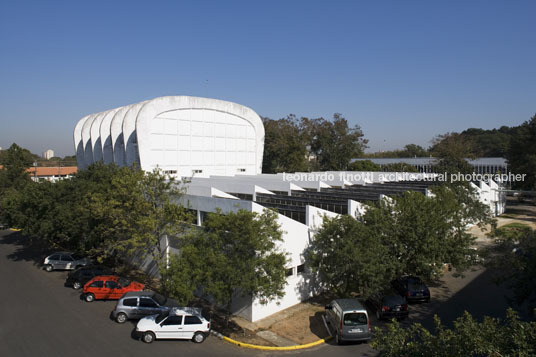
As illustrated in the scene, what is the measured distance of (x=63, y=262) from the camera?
24719mm

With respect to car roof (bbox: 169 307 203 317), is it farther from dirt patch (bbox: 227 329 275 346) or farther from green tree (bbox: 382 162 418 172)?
green tree (bbox: 382 162 418 172)

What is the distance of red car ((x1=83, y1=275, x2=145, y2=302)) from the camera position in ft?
62.0

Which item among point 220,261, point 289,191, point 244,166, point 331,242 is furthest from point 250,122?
point 220,261

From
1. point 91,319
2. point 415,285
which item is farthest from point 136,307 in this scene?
point 415,285

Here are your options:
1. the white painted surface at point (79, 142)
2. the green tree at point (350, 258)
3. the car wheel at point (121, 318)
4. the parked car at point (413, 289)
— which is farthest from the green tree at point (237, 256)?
the white painted surface at point (79, 142)

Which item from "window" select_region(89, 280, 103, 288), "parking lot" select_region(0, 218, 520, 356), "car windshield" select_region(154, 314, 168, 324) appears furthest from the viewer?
"window" select_region(89, 280, 103, 288)

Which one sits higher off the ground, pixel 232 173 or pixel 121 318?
pixel 232 173

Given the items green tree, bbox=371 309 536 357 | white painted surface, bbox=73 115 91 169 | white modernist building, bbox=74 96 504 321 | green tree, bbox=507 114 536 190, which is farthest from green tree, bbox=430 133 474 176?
white painted surface, bbox=73 115 91 169

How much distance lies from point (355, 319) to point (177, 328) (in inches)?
286

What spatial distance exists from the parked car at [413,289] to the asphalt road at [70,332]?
5384 mm

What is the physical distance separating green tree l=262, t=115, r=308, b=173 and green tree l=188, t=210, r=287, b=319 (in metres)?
41.3

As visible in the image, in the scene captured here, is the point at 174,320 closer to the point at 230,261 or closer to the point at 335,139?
the point at 230,261

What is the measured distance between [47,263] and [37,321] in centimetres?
953

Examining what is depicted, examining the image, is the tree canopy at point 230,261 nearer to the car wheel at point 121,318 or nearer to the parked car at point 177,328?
the parked car at point 177,328
